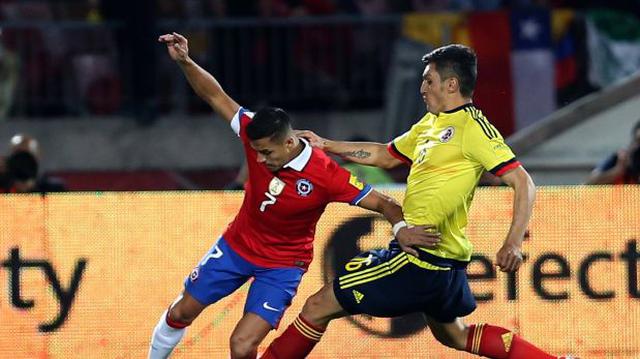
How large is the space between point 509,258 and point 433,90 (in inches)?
42.4

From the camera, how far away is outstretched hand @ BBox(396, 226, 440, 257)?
9539 mm

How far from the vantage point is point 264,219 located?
10.1 m

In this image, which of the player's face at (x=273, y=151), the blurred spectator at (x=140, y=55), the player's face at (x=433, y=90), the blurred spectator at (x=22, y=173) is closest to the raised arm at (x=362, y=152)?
the player's face at (x=273, y=151)

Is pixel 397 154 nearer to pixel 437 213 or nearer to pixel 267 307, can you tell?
pixel 437 213

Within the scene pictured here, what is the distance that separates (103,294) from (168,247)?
0.52m

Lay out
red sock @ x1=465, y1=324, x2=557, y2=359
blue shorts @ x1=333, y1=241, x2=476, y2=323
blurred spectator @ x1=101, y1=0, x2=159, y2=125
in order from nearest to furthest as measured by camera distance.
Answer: blue shorts @ x1=333, y1=241, x2=476, y2=323, red sock @ x1=465, y1=324, x2=557, y2=359, blurred spectator @ x1=101, y1=0, x2=159, y2=125

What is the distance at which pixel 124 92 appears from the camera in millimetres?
17078

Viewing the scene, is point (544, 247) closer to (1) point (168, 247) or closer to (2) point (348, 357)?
(2) point (348, 357)

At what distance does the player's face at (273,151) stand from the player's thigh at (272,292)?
71 centimetres

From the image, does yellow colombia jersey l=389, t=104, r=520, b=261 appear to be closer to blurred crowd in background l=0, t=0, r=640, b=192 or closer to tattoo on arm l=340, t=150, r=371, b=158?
tattoo on arm l=340, t=150, r=371, b=158

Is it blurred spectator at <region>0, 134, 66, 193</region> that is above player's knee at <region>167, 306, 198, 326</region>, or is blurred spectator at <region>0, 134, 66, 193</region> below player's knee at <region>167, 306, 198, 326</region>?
below

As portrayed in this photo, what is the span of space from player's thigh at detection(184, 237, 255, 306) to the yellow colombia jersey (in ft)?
3.64

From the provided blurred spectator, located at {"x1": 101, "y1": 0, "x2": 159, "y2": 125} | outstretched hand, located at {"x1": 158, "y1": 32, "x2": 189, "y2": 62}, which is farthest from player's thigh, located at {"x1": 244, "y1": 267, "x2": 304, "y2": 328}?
blurred spectator, located at {"x1": 101, "y1": 0, "x2": 159, "y2": 125}

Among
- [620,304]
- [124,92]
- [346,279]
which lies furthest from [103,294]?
[124,92]
